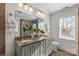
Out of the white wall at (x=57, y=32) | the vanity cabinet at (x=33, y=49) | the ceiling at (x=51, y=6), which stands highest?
the ceiling at (x=51, y=6)

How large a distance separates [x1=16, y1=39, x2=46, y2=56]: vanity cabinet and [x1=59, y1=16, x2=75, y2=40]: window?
1.08 ft

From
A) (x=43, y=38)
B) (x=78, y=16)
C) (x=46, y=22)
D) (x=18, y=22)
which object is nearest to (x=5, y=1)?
(x=18, y=22)

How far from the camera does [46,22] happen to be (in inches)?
65.7

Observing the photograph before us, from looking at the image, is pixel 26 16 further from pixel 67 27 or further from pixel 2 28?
pixel 67 27

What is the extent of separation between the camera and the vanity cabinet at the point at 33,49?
1.58m

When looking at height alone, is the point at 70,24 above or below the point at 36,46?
above

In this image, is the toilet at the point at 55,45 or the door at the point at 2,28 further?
the toilet at the point at 55,45

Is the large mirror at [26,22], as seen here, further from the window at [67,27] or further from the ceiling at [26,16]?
the window at [67,27]

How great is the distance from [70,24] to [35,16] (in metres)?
0.56

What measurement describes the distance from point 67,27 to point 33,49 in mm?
635

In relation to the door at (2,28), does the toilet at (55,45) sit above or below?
below

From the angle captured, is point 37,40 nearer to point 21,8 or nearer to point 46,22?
point 46,22

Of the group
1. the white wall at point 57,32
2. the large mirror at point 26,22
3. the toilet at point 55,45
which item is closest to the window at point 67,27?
the white wall at point 57,32

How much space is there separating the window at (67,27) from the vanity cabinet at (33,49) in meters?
0.33
